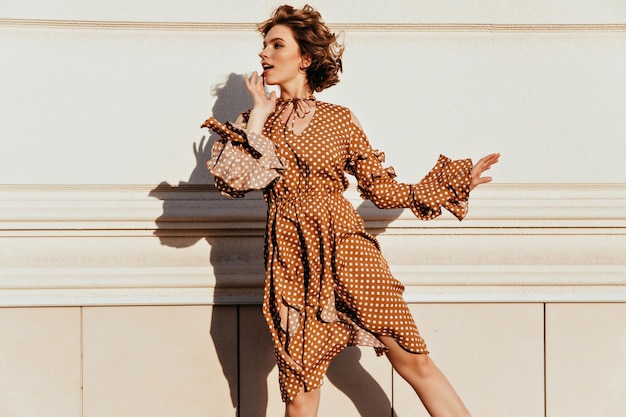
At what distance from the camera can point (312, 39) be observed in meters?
3.49

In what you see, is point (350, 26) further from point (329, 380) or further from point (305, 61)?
point (329, 380)

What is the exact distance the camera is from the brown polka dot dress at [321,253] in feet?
10.8

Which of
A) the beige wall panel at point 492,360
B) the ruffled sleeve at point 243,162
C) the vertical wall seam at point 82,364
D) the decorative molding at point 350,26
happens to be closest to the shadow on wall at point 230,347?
the beige wall panel at point 492,360

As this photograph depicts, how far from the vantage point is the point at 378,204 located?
11.4ft

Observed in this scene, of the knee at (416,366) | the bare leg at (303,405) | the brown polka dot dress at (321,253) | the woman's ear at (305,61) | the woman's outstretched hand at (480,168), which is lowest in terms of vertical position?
the bare leg at (303,405)

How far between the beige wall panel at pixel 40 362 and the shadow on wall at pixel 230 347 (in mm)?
590

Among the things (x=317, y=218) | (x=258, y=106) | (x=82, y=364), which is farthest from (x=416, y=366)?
(x=82, y=364)

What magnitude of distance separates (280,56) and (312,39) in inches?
5.7

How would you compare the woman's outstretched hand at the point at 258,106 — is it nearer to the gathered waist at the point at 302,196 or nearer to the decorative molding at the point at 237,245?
the gathered waist at the point at 302,196

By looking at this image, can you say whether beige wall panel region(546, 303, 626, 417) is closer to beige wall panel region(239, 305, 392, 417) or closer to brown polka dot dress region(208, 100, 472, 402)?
beige wall panel region(239, 305, 392, 417)

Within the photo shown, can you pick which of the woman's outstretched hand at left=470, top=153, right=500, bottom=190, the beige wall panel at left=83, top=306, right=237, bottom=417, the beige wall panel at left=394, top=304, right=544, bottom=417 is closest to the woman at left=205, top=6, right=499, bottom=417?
the woman's outstretched hand at left=470, top=153, right=500, bottom=190

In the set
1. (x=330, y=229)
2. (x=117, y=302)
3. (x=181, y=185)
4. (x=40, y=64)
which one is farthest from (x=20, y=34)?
(x=330, y=229)

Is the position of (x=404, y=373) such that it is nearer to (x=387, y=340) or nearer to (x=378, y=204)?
(x=387, y=340)

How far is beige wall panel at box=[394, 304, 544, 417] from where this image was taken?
4.00m
